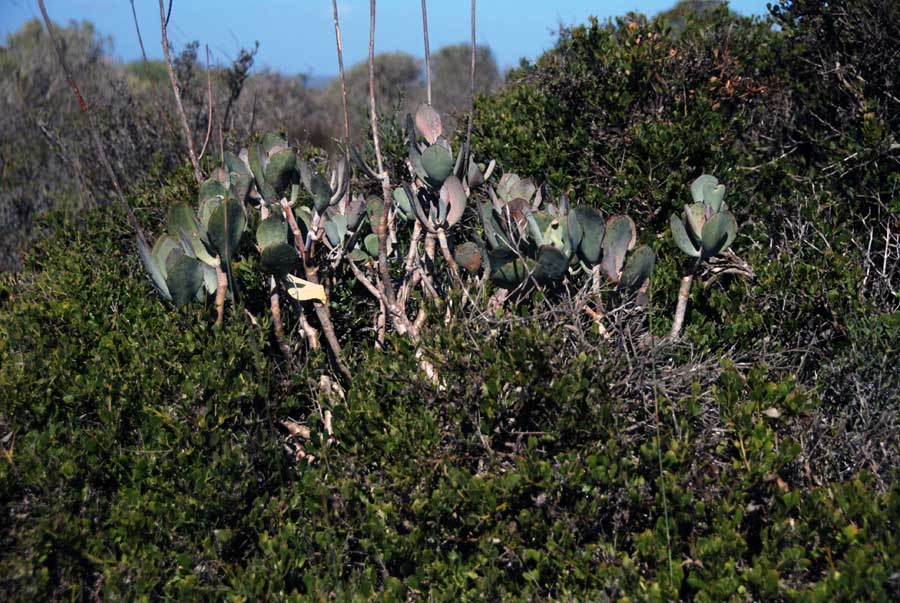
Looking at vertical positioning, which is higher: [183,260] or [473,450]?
[183,260]

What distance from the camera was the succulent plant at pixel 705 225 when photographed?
9.16ft

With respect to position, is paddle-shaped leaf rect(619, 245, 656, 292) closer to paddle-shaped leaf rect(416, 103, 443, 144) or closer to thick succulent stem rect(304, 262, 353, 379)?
paddle-shaped leaf rect(416, 103, 443, 144)

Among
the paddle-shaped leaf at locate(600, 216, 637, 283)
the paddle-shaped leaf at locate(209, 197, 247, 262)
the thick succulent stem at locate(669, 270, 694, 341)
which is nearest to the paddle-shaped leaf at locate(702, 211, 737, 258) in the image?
the thick succulent stem at locate(669, 270, 694, 341)

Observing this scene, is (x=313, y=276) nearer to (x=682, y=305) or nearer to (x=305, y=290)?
(x=305, y=290)

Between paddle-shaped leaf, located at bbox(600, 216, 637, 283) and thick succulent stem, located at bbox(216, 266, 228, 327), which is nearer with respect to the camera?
paddle-shaped leaf, located at bbox(600, 216, 637, 283)

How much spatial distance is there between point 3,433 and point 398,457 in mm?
1425

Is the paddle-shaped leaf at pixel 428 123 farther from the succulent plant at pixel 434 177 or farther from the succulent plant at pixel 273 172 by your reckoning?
the succulent plant at pixel 273 172

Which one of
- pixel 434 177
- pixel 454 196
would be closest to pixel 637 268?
pixel 454 196

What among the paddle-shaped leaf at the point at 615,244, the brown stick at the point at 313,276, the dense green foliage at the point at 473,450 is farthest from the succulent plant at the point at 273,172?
the paddle-shaped leaf at the point at 615,244

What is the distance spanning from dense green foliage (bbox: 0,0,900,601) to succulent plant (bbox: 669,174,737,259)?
325 millimetres

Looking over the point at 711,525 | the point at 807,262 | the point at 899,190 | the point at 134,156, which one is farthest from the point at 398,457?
the point at 134,156

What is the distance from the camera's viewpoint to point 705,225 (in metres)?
2.79

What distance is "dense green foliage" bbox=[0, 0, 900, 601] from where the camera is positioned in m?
2.22

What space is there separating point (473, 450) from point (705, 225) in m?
1.15
